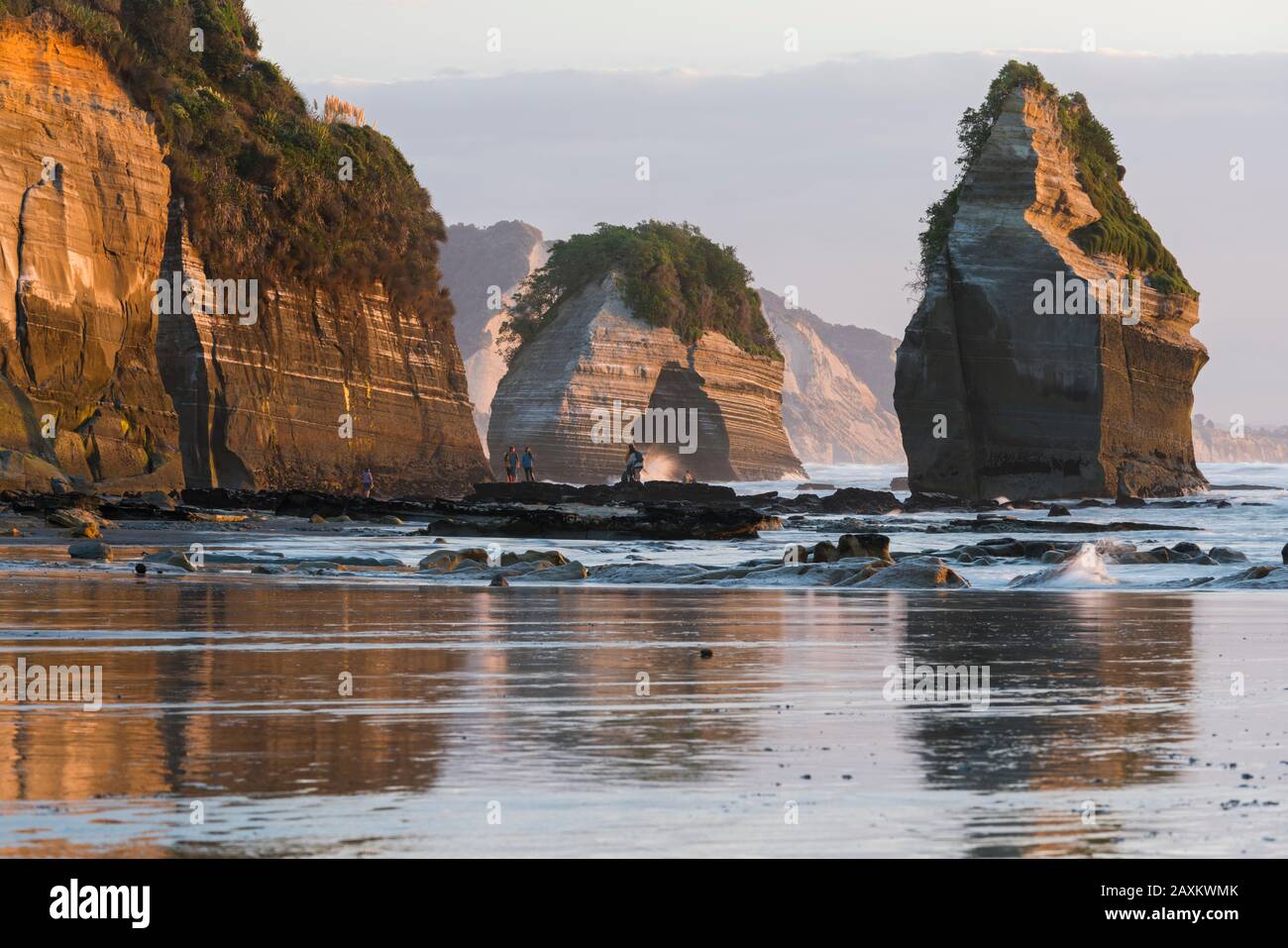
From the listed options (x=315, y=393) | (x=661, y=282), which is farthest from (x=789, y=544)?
(x=661, y=282)

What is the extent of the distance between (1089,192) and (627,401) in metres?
36.5

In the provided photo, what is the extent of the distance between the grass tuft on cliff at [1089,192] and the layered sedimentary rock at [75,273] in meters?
27.4

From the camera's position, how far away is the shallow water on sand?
439cm

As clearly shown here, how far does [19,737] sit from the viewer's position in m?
5.92

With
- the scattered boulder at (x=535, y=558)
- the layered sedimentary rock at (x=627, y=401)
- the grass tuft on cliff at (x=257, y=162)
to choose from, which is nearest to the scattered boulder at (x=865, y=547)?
the scattered boulder at (x=535, y=558)

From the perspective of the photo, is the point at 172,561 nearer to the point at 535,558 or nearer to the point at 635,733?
the point at 535,558

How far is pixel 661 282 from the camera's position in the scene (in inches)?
3772

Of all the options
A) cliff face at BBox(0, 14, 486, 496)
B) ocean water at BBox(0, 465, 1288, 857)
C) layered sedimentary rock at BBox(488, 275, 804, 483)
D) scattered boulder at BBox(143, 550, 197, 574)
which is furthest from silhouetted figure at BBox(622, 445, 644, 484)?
ocean water at BBox(0, 465, 1288, 857)

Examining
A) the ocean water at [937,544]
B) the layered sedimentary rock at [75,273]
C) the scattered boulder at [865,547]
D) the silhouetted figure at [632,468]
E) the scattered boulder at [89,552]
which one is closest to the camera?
the scattered boulder at [89,552]

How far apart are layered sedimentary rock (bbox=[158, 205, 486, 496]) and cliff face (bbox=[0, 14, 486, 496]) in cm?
A: 6

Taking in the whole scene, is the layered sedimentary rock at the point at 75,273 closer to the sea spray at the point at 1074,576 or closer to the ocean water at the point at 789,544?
the ocean water at the point at 789,544

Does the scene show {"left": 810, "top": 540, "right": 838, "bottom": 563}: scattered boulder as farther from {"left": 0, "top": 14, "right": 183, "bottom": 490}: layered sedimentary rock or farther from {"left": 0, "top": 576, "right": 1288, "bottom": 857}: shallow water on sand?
{"left": 0, "top": 14, "right": 183, "bottom": 490}: layered sedimentary rock

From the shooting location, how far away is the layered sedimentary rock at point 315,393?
43719mm
